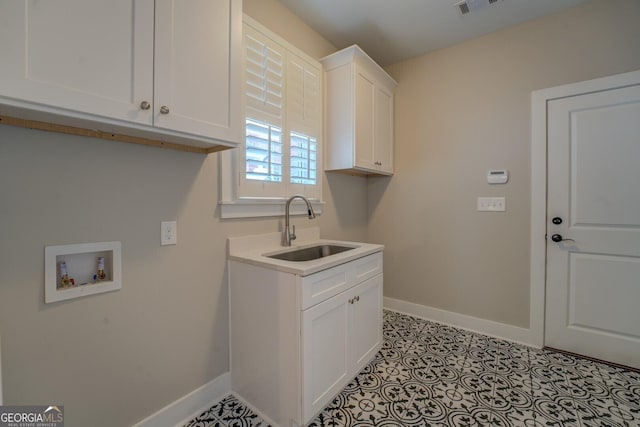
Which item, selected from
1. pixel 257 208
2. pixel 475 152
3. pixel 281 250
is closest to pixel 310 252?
pixel 281 250

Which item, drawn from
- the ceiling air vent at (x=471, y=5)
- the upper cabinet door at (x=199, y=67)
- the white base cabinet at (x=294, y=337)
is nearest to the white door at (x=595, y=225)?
the ceiling air vent at (x=471, y=5)

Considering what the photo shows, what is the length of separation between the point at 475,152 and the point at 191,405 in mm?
2911

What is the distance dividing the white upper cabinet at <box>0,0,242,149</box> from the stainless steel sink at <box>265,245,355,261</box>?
3.00 ft

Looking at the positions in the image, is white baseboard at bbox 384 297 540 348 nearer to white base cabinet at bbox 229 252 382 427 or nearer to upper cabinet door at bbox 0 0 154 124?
white base cabinet at bbox 229 252 382 427

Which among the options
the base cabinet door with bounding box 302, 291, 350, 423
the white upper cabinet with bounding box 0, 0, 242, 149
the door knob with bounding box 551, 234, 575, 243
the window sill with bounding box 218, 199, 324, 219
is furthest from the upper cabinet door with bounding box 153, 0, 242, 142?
the door knob with bounding box 551, 234, 575, 243

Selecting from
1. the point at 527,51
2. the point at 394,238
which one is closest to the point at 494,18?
the point at 527,51

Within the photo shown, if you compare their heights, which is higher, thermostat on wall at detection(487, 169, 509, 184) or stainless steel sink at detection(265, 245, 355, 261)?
thermostat on wall at detection(487, 169, 509, 184)

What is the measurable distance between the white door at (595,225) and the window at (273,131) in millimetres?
1949

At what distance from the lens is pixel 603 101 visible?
204 centimetres

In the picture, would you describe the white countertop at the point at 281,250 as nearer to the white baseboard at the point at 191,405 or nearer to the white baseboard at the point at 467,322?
the white baseboard at the point at 191,405

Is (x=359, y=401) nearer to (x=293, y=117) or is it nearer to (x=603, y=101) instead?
(x=293, y=117)

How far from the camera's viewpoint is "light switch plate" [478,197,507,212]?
2443mm

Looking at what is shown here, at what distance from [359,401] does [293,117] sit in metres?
1.99

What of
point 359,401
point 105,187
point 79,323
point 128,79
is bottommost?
point 359,401
